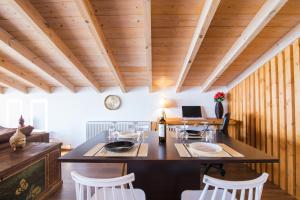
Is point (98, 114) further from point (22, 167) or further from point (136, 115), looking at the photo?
point (22, 167)

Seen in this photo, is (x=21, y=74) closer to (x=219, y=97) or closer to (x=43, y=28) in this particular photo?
(x=43, y=28)

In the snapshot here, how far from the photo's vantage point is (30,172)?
2068mm

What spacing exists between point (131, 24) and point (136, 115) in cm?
286

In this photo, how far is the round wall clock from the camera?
4918 mm

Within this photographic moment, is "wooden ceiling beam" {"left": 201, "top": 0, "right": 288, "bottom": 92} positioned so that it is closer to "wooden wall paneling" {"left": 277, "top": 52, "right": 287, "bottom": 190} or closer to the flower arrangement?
"wooden wall paneling" {"left": 277, "top": 52, "right": 287, "bottom": 190}

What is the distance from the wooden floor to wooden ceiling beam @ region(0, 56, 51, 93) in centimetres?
205

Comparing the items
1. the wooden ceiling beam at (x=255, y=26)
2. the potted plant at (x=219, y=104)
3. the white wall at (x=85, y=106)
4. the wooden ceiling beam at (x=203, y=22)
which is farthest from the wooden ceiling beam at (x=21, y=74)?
the potted plant at (x=219, y=104)

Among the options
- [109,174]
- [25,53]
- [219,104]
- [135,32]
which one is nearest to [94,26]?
[135,32]

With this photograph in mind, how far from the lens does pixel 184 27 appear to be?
2455 millimetres

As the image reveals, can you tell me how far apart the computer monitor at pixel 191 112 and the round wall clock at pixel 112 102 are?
1.71 m

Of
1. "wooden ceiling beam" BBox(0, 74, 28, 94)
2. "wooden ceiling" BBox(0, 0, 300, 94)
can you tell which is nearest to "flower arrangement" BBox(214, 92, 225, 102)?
"wooden ceiling" BBox(0, 0, 300, 94)

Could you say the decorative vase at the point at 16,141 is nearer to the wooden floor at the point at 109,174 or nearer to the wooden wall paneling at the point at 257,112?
the wooden floor at the point at 109,174

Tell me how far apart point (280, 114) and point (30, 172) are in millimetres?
3307

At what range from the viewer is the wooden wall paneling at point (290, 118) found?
2391mm
